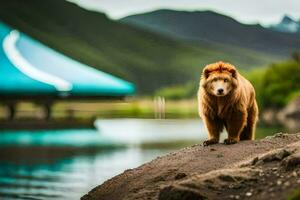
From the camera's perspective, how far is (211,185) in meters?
9.98

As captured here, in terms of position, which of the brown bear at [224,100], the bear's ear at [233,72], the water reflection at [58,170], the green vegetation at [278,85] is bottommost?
the brown bear at [224,100]

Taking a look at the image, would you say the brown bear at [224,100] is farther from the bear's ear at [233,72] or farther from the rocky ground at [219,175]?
the rocky ground at [219,175]

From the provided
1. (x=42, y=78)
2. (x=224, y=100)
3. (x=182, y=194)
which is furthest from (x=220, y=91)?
(x=42, y=78)

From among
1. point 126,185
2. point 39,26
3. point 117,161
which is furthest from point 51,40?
point 126,185

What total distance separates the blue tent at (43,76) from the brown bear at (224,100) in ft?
171

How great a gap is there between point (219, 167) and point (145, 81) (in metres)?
161

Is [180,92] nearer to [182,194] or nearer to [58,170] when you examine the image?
[58,170]

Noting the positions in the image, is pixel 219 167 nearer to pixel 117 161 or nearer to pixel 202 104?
pixel 202 104

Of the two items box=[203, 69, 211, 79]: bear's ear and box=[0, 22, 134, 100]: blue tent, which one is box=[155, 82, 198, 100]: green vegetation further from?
box=[203, 69, 211, 79]: bear's ear

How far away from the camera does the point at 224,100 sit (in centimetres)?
1194

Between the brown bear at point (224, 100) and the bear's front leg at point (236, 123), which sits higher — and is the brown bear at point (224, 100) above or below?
above

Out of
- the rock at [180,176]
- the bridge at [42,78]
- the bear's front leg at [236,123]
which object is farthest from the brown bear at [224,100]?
the bridge at [42,78]

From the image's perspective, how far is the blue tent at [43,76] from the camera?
65881 mm

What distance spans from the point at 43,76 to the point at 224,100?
57.8 m
